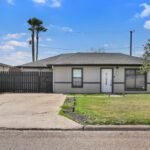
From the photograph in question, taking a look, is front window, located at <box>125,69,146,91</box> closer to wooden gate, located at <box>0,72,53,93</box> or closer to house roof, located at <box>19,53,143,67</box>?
house roof, located at <box>19,53,143,67</box>

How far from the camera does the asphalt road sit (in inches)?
277

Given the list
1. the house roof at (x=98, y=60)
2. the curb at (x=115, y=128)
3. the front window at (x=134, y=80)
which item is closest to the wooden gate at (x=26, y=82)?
the house roof at (x=98, y=60)

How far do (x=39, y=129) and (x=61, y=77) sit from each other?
16588mm

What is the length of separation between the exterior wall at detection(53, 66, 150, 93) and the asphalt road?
1666 centimetres

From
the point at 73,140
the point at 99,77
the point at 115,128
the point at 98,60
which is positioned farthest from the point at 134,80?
the point at 73,140

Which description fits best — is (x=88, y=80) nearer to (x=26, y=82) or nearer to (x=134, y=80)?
(x=134, y=80)

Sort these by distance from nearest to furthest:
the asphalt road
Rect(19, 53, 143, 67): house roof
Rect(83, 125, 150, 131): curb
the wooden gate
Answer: the asphalt road, Rect(83, 125, 150, 131): curb, Rect(19, 53, 143, 67): house roof, the wooden gate

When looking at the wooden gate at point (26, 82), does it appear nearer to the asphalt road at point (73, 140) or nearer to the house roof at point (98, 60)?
the house roof at point (98, 60)

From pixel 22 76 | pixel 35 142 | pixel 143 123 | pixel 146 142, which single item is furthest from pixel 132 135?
pixel 22 76

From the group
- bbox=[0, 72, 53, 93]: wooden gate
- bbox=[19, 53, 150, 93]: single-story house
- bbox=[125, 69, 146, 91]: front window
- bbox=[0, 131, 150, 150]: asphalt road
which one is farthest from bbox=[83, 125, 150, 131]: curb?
bbox=[0, 72, 53, 93]: wooden gate

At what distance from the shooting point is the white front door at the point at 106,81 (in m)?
25.5

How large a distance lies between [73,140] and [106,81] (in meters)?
18.0

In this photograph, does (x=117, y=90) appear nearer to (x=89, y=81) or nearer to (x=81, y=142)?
(x=89, y=81)

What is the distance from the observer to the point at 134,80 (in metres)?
25.6
